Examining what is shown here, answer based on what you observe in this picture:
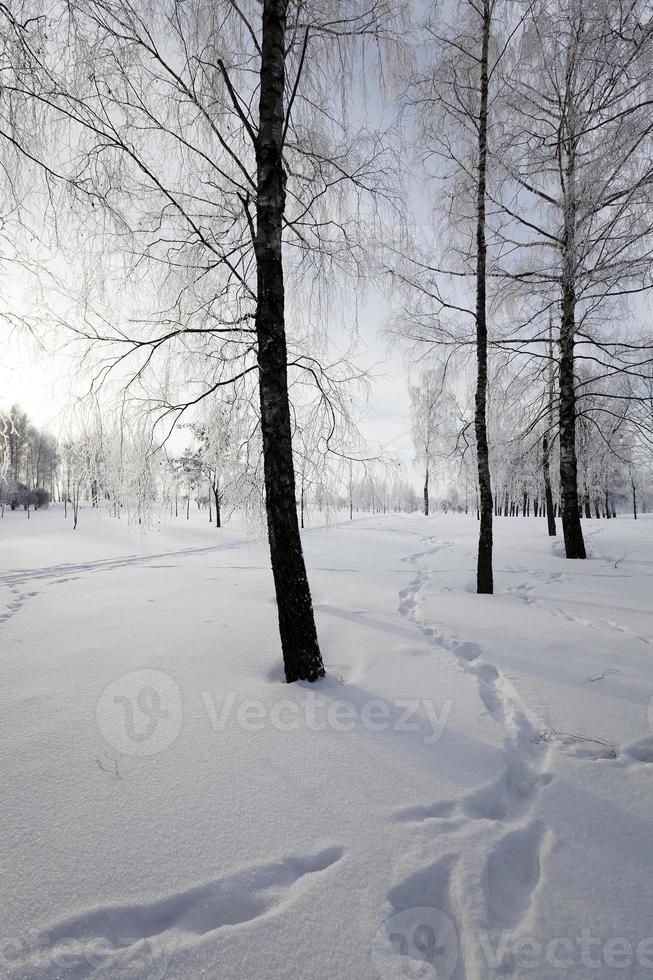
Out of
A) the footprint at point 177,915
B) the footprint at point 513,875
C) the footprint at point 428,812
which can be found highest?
the footprint at point 177,915

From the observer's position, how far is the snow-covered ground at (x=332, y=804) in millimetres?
1229

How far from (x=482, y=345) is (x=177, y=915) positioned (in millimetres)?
5993

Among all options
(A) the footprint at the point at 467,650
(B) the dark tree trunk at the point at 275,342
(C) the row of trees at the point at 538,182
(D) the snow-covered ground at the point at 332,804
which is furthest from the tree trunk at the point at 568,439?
(B) the dark tree trunk at the point at 275,342

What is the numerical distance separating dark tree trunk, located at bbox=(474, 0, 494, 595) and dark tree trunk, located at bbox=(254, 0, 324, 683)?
10.4ft

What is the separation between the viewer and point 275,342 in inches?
116

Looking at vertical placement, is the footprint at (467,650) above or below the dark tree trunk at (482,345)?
below

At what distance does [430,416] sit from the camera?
742 cm

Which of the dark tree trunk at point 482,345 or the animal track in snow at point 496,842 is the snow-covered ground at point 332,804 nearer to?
the animal track in snow at point 496,842

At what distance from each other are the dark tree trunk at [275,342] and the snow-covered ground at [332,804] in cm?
67

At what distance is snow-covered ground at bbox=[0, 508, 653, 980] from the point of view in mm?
1229

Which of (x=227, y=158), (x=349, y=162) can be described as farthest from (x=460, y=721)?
(x=227, y=158)

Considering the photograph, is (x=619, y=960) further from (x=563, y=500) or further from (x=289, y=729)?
(x=563, y=500)

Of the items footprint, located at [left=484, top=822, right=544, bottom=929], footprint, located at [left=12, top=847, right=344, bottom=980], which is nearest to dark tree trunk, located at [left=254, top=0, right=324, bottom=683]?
footprint, located at [left=12, top=847, right=344, bottom=980]

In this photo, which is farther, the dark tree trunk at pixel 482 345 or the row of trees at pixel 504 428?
the row of trees at pixel 504 428
